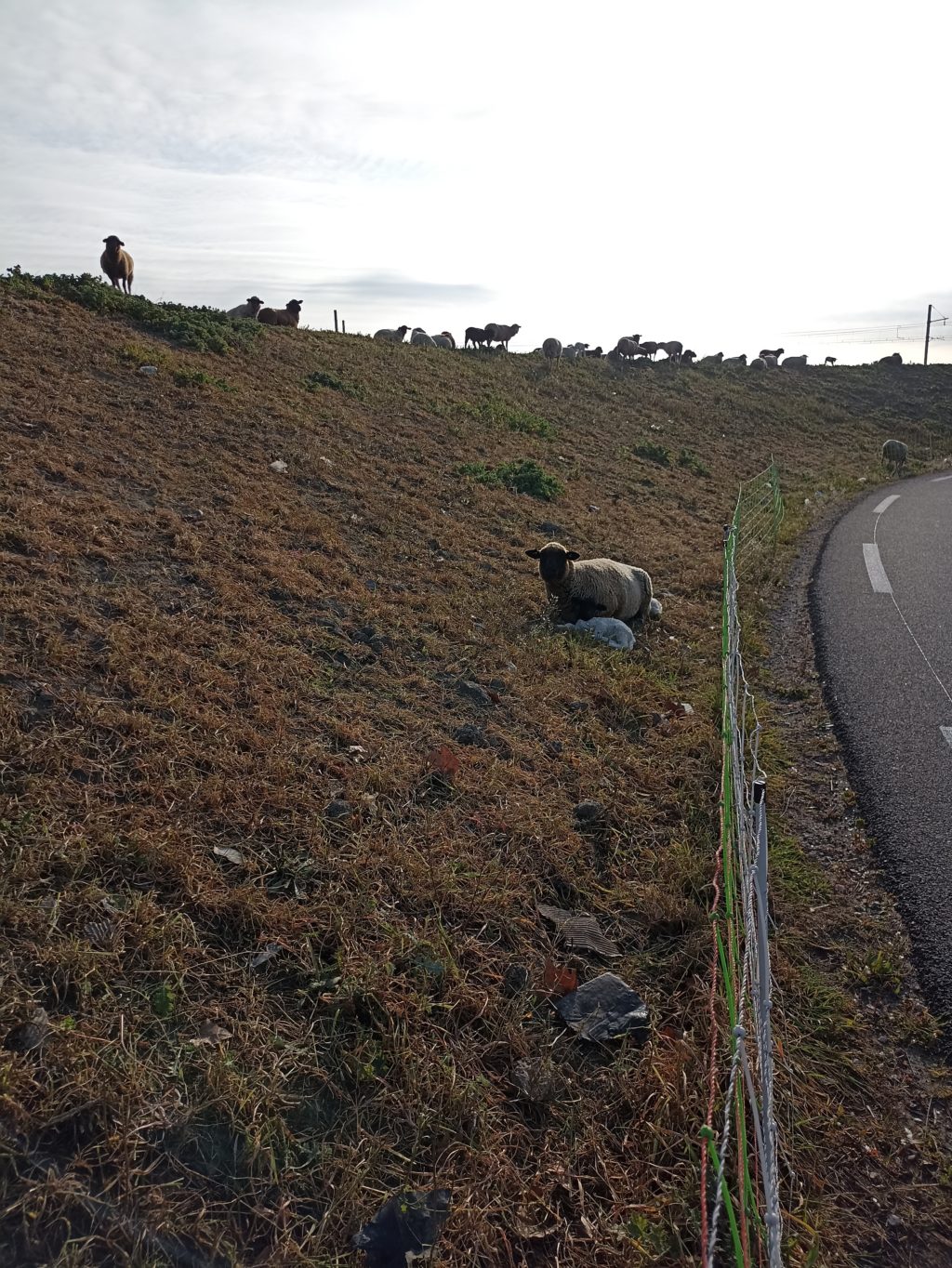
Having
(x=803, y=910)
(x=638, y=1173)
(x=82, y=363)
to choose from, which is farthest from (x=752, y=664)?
(x=82, y=363)

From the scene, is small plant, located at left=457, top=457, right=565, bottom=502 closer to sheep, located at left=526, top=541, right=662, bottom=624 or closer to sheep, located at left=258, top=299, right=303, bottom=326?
sheep, located at left=526, top=541, right=662, bottom=624

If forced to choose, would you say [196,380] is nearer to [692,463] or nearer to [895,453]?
[692,463]

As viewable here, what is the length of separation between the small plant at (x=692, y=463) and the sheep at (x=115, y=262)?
1354cm

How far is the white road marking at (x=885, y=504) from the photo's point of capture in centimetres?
1722

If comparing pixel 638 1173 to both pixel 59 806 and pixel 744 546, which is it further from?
pixel 744 546

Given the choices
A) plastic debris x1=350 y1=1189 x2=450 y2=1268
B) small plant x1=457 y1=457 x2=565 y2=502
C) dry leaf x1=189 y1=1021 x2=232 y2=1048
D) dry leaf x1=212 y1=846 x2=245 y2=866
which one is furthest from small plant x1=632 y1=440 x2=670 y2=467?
plastic debris x1=350 y1=1189 x2=450 y2=1268

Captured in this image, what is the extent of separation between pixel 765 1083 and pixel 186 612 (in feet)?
16.5

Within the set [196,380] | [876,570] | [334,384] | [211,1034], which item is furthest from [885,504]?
[211,1034]

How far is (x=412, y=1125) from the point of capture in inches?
116

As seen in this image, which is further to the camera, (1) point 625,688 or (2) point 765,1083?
(1) point 625,688

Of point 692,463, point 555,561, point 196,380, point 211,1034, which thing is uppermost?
point 196,380

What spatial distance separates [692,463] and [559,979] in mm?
18214

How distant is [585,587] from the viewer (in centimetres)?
848

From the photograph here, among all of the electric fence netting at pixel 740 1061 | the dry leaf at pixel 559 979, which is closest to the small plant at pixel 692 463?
the electric fence netting at pixel 740 1061
